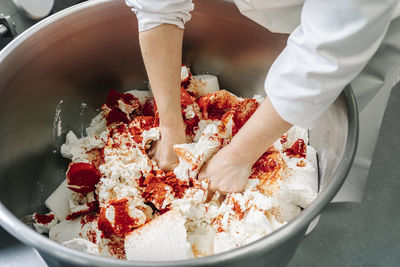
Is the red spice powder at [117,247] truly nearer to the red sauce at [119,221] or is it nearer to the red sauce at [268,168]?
the red sauce at [119,221]

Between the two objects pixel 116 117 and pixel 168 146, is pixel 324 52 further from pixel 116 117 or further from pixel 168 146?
pixel 116 117

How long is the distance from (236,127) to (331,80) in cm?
36

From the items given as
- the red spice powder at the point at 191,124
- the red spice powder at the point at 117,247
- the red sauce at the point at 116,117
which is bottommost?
the red spice powder at the point at 117,247

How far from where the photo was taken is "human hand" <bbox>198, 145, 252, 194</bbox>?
70 cm

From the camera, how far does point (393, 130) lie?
134 cm

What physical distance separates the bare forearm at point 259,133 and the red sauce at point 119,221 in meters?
0.24

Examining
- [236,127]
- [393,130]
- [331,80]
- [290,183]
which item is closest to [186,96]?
[236,127]

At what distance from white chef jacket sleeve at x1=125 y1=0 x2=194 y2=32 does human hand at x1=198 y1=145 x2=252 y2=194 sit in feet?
0.91

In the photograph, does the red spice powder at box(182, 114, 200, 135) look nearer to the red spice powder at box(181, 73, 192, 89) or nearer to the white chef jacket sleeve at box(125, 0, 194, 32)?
the red spice powder at box(181, 73, 192, 89)

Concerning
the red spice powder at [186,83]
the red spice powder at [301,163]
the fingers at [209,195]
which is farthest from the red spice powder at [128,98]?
the red spice powder at [301,163]

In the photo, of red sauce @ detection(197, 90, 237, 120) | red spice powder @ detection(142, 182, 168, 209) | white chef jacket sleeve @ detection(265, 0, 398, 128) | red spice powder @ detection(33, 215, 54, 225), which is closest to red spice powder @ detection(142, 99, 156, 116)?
red sauce @ detection(197, 90, 237, 120)

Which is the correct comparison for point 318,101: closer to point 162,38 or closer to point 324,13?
point 324,13

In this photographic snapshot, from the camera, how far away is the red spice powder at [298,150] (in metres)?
0.79

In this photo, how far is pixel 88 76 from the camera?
907 mm
